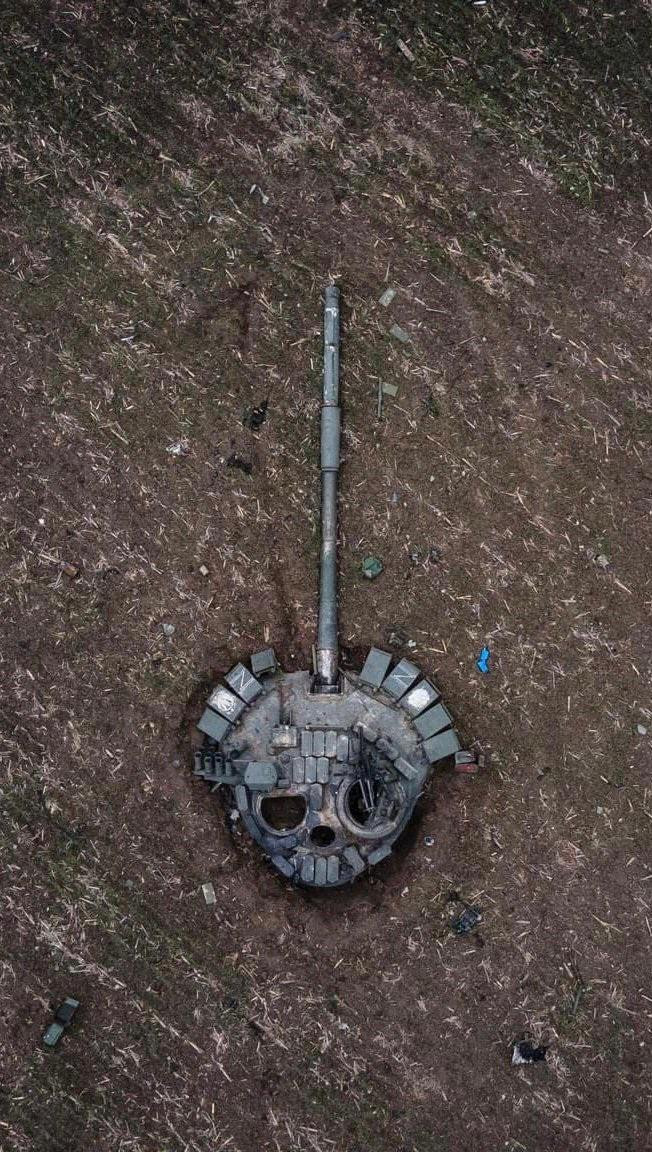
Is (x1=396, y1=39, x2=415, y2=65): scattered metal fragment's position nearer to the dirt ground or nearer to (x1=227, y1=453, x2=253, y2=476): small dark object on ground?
the dirt ground

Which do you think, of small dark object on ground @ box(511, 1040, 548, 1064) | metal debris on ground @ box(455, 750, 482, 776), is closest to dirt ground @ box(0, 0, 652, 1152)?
metal debris on ground @ box(455, 750, 482, 776)


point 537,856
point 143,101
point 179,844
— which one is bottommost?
point 179,844

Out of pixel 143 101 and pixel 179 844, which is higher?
pixel 143 101

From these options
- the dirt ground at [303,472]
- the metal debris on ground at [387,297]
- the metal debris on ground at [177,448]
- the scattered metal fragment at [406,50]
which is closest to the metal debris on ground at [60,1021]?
the dirt ground at [303,472]

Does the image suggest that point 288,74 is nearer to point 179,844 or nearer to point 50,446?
point 50,446

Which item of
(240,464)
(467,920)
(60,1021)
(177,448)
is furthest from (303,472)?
(60,1021)

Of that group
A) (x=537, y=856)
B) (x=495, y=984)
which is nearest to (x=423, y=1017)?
(x=495, y=984)

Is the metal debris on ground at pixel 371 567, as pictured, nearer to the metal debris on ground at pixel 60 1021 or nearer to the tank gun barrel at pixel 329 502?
the tank gun barrel at pixel 329 502
